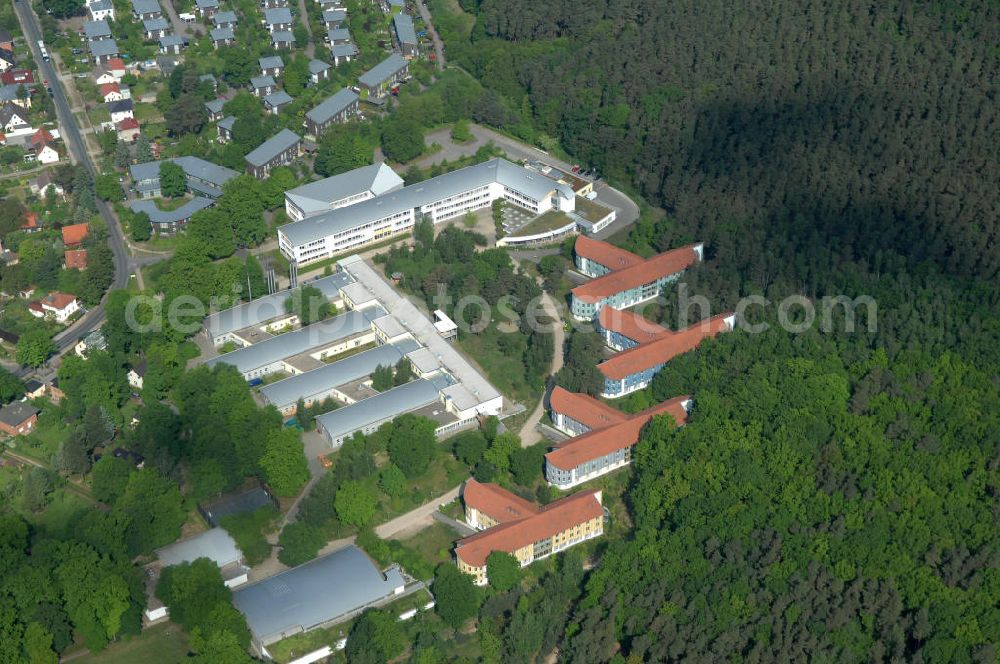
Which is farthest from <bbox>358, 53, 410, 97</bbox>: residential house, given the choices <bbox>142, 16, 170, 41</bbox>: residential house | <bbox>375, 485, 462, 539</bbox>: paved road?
<bbox>375, 485, 462, 539</bbox>: paved road

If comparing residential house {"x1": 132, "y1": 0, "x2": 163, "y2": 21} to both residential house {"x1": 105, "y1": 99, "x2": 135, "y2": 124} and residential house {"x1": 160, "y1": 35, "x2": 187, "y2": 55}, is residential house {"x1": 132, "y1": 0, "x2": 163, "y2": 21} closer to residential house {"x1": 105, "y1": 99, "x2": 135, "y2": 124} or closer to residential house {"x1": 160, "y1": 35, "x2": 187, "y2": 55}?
residential house {"x1": 160, "y1": 35, "x2": 187, "y2": 55}

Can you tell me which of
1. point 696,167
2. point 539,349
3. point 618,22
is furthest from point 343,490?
point 618,22

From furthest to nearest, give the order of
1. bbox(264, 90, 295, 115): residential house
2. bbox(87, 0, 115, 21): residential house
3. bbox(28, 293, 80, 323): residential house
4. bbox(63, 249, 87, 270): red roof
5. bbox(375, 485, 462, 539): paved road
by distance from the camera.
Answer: bbox(87, 0, 115, 21): residential house, bbox(264, 90, 295, 115): residential house, bbox(63, 249, 87, 270): red roof, bbox(28, 293, 80, 323): residential house, bbox(375, 485, 462, 539): paved road

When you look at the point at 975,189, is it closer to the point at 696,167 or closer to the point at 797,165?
the point at 797,165

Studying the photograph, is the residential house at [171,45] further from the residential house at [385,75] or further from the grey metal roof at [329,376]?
the grey metal roof at [329,376]

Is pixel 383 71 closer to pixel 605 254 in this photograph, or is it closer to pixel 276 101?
pixel 276 101

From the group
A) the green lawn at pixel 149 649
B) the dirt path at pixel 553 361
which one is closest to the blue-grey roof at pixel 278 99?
the dirt path at pixel 553 361
